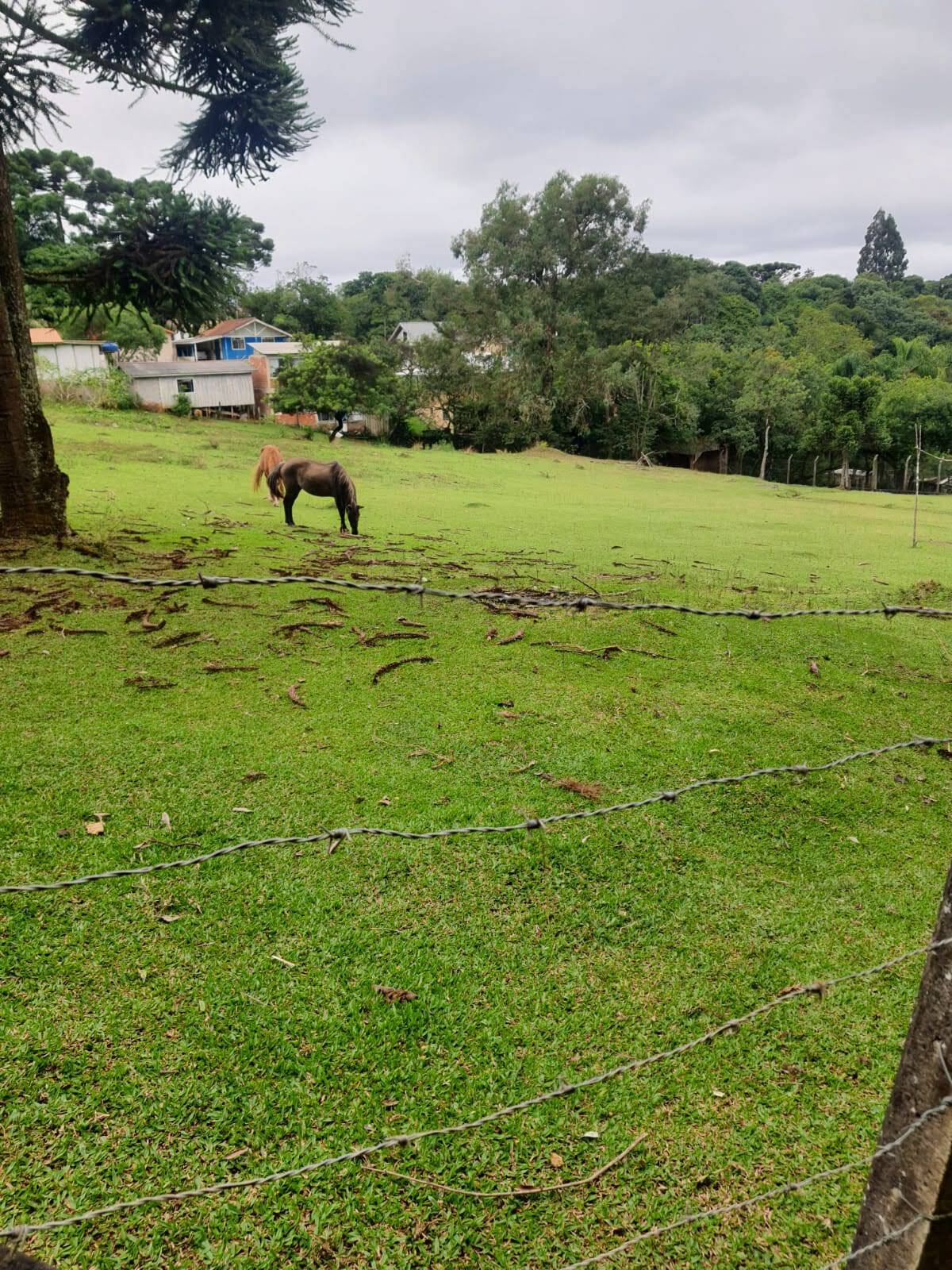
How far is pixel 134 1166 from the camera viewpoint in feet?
6.78

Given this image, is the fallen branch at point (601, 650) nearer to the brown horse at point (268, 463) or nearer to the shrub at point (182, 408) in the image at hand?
the brown horse at point (268, 463)

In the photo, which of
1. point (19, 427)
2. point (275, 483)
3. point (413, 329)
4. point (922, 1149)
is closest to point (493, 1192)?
point (922, 1149)

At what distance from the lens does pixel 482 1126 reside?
90.1 inches

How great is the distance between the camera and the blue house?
1793 inches

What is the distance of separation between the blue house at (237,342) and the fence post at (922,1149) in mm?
47194

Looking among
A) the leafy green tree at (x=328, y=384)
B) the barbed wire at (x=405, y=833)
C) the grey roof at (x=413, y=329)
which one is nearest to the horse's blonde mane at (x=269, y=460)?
the barbed wire at (x=405, y=833)

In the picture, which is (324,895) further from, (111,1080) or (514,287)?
(514,287)

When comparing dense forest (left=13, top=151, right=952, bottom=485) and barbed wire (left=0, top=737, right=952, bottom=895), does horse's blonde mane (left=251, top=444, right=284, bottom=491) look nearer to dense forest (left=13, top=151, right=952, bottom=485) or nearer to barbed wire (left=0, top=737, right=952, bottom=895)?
barbed wire (left=0, top=737, right=952, bottom=895)

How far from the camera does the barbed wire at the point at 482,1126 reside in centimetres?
140

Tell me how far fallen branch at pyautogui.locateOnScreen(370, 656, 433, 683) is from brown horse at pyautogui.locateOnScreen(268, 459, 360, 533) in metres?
5.41

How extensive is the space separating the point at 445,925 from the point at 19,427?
7369 mm

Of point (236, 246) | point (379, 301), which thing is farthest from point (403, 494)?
point (379, 301)

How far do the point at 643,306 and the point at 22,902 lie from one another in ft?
163

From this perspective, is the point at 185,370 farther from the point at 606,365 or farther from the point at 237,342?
the point at 606,365
